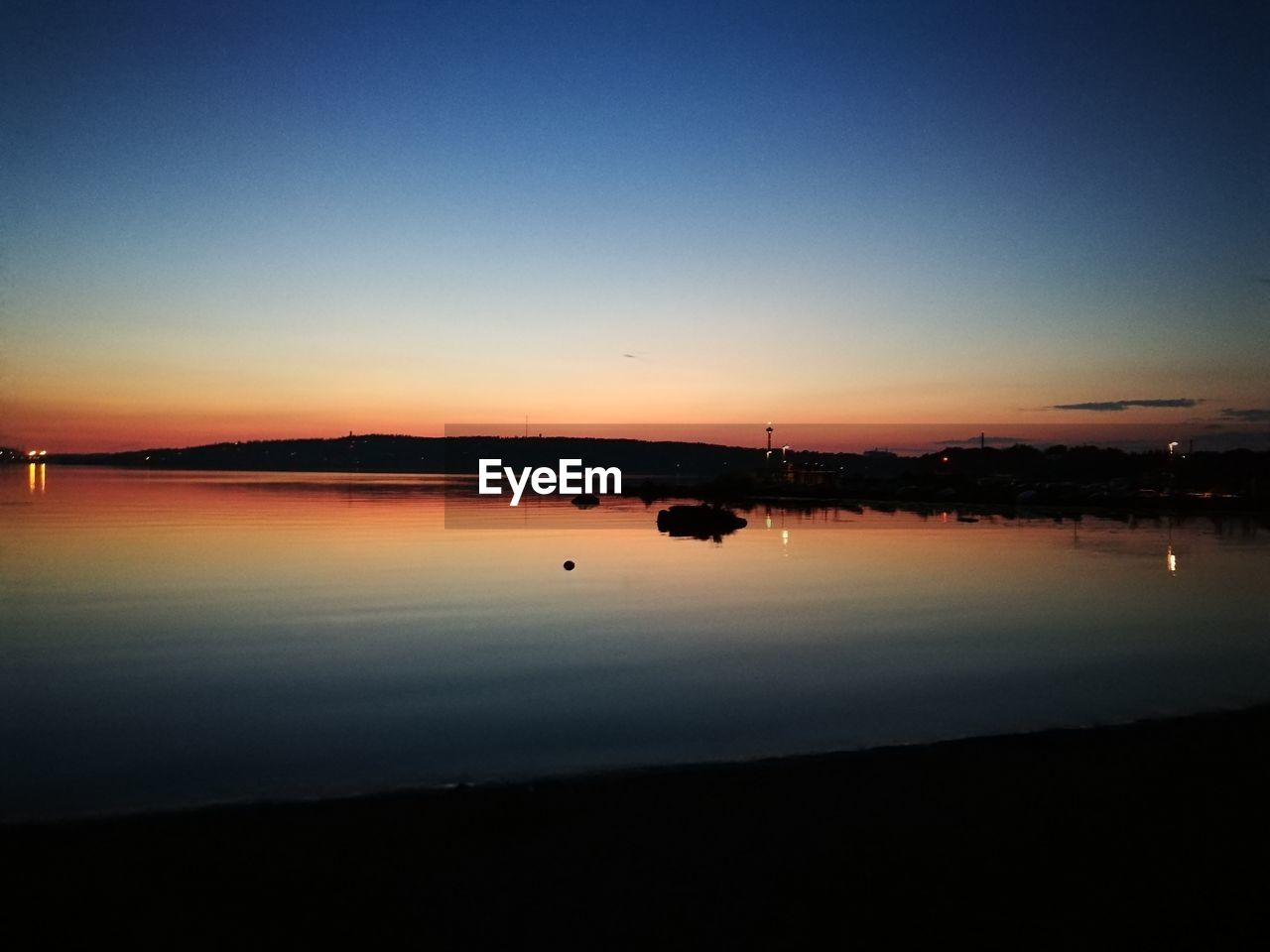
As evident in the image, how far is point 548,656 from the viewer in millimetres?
22844

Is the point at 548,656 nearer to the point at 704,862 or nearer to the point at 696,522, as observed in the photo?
the point at 704,862

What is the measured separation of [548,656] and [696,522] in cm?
4687

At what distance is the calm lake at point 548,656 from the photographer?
46.7 feet

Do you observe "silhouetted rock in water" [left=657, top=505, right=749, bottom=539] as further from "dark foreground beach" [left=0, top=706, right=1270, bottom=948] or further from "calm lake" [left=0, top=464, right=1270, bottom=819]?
"dark foreground beach" [left=0, top=706, right=1270, bottom=948]

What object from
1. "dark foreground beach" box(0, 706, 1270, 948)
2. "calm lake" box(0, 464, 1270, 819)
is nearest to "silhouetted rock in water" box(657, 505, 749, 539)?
"calm lake" box(0, 464, 1270, 819)

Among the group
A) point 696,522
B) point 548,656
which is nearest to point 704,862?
point 548,656

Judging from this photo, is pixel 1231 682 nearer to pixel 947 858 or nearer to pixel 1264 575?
pixel 947 858

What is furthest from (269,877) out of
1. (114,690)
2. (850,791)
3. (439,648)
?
(439,648)

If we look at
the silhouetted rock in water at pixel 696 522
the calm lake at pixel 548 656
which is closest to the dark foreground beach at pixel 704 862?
the calm lake at pixel 548 656

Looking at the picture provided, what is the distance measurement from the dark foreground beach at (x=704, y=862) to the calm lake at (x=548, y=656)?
10.9ft

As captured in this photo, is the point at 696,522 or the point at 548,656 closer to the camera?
the point at 548,656

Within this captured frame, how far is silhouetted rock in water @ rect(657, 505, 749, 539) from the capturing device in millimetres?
68812

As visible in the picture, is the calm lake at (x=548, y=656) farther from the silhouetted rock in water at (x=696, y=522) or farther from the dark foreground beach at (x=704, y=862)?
the silhouetted rock in water at (x=696, y=522)

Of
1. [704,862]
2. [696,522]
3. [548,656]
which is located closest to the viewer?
[704,862]
